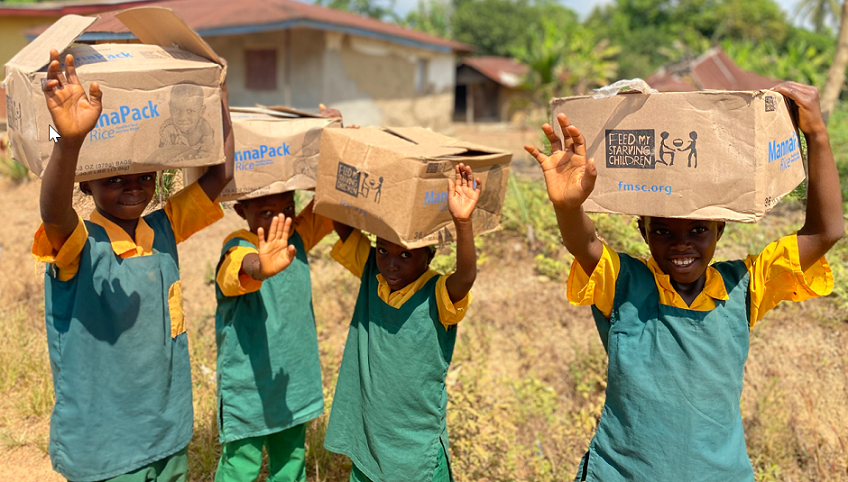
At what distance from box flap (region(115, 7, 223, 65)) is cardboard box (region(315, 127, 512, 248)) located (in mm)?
489

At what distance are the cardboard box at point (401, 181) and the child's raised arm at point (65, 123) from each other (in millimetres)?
710

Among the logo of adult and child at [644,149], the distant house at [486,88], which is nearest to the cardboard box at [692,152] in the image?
the logo of adult and child at [644,149]

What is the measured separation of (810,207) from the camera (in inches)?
67.0

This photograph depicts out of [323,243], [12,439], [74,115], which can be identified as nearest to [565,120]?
[74,115]

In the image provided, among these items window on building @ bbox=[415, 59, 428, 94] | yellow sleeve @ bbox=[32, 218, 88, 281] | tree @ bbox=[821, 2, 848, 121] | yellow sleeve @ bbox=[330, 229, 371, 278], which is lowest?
yellow sleeve @ bbox=[330, 229, 371, 278]

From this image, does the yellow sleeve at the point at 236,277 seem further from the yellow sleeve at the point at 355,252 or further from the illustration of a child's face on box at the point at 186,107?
the illustration of a child's face on box at the point at 186,107

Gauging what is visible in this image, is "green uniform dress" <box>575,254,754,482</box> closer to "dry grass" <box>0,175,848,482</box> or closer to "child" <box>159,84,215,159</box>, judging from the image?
"dry grass" <box>0,175,848,482</box>

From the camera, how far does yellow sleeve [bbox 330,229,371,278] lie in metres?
2.27

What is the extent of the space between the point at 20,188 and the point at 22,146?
7.29 metres

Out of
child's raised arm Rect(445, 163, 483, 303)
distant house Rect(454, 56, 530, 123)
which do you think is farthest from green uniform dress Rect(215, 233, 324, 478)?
distant house Rect(454, 56, 530, 123)

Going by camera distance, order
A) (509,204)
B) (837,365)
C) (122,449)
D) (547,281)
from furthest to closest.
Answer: (509,204) < (547,281) < (837,365) < (122,449)

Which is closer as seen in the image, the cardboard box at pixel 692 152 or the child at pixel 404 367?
the cardboard box at pixel 692 152

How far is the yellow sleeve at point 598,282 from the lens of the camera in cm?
175

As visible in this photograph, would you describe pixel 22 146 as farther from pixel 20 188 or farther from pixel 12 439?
pixel 20 188
